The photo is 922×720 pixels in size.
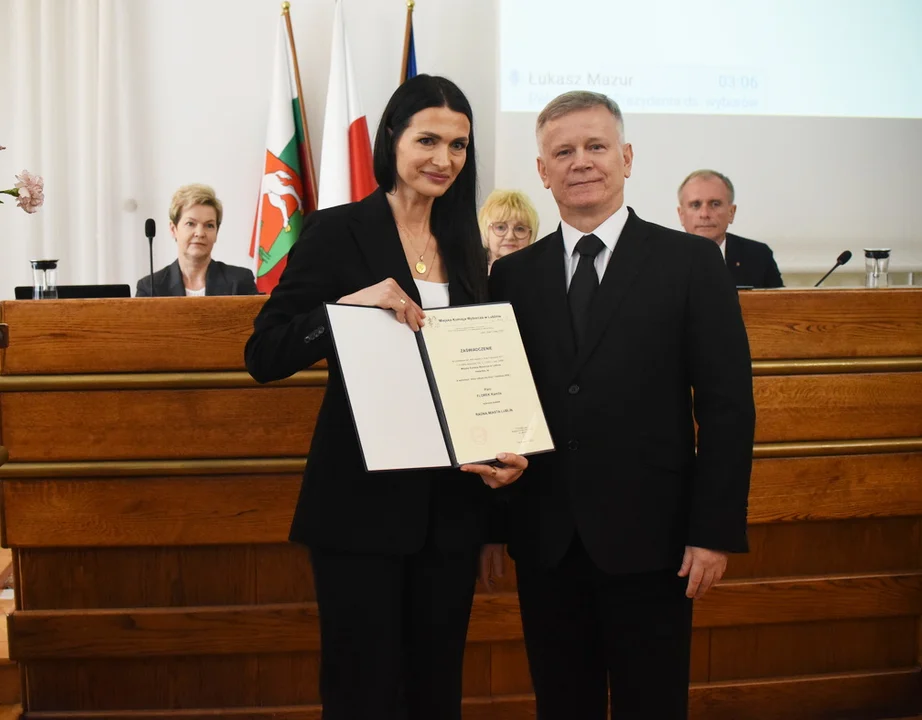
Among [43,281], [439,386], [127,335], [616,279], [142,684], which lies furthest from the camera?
[43,281]

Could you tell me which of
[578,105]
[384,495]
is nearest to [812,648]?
[384,495]

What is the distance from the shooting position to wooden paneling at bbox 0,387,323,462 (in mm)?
2271

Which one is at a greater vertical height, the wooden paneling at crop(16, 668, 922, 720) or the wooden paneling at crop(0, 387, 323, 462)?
the wooden paneling at crop(0, 387, 323, 462)

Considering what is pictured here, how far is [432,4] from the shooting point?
16.0 feet

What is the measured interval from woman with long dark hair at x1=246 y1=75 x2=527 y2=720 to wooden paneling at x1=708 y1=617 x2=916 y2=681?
1197 millimetres

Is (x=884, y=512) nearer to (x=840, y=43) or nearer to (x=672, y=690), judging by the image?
(x=672, y=690)

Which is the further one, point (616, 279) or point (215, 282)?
point (215, 282)

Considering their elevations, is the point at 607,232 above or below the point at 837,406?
above

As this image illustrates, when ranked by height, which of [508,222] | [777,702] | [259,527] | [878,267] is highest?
[508,222]

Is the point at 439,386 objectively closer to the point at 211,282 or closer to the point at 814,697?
the point at 814,697

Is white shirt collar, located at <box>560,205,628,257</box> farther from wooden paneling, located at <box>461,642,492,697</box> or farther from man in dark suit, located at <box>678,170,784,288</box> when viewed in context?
man in dark suit, located at <box>678,170,784,288</box>

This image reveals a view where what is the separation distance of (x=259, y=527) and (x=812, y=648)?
159 centimetres

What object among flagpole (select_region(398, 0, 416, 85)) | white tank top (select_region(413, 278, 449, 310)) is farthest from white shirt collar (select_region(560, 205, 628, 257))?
flagpole (select_region(398, 0, 416, 85))

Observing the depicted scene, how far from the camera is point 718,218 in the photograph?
13.4 ft
